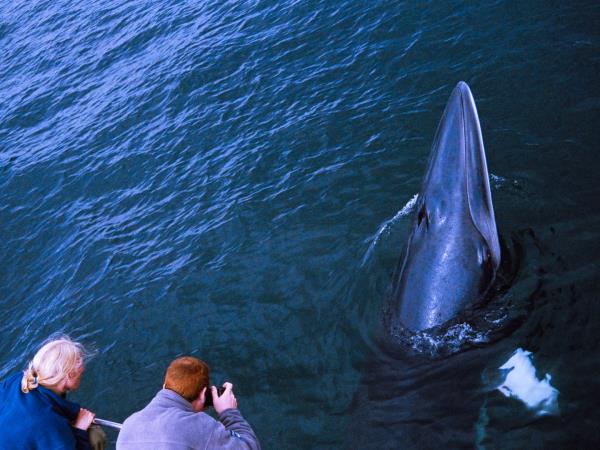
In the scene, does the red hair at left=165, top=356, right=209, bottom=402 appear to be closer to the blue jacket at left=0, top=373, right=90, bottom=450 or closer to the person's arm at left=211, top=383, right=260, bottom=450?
the person's arm at left=211, top=383, right=260, bottom=450

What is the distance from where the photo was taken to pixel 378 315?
28.8 feet

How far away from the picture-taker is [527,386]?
7.16 m

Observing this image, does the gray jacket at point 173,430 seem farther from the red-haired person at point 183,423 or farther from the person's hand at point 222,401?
the person's hand at point 222,401

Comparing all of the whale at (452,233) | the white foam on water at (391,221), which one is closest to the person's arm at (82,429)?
the whale at (452,233)

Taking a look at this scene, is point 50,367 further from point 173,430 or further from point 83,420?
point 173,430

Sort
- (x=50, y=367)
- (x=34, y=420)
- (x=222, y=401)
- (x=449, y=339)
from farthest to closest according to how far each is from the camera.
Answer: (x=449, y=339) < (x=222, y=401) < (x=50, y=367) < (x=34, y=420)

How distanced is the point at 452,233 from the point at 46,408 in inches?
184

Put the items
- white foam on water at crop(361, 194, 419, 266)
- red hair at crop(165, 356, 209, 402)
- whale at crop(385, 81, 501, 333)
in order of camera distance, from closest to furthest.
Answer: red hair at crop(165, 356, 209, 402), whale at crop(385, 81, 501, 333), white foam on water at crop(361, 194, 419, 266)

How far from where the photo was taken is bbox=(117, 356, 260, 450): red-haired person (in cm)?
492

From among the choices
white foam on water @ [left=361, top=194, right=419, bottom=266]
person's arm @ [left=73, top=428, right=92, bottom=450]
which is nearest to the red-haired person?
person's arm @ [left=73, top=428, right=92, bottom=450]

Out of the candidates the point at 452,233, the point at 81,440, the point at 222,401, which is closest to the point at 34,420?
the point at 81,440

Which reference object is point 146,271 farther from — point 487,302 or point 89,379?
point 487,302

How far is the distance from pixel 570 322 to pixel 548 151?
4031 mm

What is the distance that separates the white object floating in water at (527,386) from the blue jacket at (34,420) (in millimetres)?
4696
